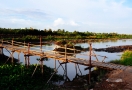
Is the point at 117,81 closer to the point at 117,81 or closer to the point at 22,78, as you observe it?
the point at 117,81

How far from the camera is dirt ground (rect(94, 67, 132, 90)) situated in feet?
37.7

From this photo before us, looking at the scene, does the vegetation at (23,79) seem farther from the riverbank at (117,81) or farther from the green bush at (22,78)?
the riverbank at (117,81)

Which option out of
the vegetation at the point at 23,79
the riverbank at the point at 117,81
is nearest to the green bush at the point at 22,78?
the vegetation at the point at 23,79

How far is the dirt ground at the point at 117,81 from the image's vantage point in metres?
11.5

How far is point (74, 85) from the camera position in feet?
46.5

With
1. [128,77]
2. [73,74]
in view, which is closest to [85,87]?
[128,77]

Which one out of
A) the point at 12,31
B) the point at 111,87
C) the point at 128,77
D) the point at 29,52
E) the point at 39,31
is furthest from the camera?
the point at 39,31

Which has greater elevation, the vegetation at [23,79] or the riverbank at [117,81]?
the riverbank at [117,81]

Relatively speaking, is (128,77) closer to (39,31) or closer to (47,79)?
(47,79)

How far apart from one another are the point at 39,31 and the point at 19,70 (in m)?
46.1

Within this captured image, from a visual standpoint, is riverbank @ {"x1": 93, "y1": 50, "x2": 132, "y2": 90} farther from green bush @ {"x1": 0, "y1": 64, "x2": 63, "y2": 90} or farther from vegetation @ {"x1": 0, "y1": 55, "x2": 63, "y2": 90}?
green bush @ {"x1": 0, "y1": 64, "x2": 63, "y2": 90}

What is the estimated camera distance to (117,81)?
12125 mm

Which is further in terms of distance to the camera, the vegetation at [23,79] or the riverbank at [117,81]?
the vegetation at [23,79]

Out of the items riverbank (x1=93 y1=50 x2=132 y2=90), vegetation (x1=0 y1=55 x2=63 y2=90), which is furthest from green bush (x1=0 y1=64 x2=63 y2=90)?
riverbank (x1=93 y1=50 x2=132 y2=90)
